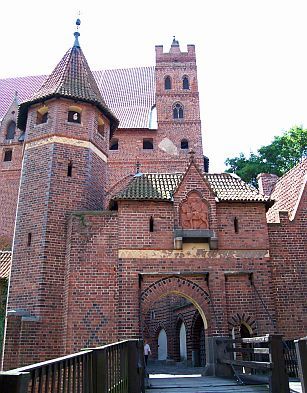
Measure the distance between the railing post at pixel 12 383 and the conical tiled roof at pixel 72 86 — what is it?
14200 millimetres

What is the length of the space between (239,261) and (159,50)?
929 inches

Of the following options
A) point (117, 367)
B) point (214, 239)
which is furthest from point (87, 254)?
point (117, 367)

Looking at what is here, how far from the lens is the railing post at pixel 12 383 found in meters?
2.99

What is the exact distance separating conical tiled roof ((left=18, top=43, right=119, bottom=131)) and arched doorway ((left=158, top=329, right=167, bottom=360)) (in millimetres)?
12421

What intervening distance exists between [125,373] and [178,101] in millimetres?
25590

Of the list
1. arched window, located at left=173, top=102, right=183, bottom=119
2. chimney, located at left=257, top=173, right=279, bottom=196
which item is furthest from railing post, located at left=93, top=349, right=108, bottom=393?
arched window, located at left=173, top=102, right=183, bottom=119

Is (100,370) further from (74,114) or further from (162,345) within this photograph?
(162,345)

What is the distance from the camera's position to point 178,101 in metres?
31.2

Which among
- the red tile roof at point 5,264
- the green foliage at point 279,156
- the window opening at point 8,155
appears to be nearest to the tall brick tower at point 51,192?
the red tile roof at point 5,264

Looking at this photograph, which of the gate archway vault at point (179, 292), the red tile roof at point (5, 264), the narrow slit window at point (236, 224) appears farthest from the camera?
the red tile roof at point (5, 264)

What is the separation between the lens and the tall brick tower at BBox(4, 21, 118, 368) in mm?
13016

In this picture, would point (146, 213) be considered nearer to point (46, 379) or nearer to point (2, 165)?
point (46, 379)

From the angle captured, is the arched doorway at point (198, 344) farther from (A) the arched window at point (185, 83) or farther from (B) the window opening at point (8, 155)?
(A) the arched window at point (185, 83)

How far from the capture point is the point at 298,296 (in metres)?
14.0
